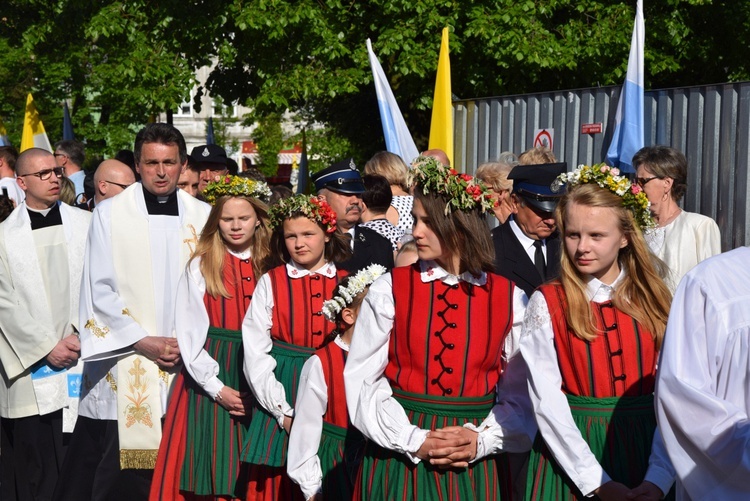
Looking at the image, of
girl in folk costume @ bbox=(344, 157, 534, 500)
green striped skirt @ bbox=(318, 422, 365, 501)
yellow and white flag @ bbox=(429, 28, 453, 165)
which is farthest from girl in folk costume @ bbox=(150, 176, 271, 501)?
yellow and white flag @ bbox=(429, 28, 453, 165)

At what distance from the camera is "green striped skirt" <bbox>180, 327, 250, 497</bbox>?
5492 mm

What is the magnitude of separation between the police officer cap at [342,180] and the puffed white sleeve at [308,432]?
2.06 metres

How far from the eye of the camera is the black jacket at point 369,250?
6078 mm

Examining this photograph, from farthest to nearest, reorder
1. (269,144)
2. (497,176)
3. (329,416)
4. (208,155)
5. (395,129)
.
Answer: (269,144) → (395,129) → (208,155) → (497,176) → (329,416)

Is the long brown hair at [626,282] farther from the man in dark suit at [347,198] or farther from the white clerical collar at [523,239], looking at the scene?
the man in dark suit at [347,198]

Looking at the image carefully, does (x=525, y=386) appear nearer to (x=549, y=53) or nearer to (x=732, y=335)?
(x=732, y=335)

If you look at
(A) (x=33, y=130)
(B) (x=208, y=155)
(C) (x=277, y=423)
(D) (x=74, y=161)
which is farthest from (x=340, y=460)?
(A) (x=33, y=130)

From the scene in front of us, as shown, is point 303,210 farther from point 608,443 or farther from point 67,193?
point 67,193

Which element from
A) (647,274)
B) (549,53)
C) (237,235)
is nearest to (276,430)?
(237,235)

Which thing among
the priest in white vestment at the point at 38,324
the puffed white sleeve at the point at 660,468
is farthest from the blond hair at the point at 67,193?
the puffed white sleeve at the point at 660,468

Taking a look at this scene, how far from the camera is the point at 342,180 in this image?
6637 mm

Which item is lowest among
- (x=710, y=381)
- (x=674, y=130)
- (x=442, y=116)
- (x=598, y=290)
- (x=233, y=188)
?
(x=710, y=381)

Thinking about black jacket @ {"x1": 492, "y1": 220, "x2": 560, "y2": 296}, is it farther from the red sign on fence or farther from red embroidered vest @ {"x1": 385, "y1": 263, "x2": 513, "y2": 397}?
the red sign on fence

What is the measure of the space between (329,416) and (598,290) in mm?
1485
